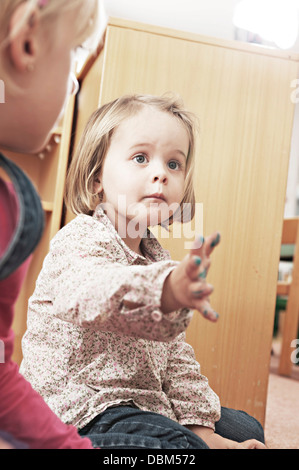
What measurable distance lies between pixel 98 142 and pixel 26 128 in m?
0.31

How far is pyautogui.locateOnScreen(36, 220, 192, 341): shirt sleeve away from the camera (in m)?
0.43

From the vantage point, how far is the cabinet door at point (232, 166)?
1.04 m

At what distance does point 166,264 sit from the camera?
438 mm

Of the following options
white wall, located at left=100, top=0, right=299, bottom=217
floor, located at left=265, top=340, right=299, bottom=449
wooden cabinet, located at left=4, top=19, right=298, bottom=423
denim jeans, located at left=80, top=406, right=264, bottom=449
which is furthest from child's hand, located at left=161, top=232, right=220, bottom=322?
white wall, located at left=100, top=0, right=299, bottom=217

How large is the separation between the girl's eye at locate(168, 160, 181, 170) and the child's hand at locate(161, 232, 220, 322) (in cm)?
34

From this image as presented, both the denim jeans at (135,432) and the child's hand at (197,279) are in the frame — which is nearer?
the child's hand at (197,279)

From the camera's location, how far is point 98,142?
29.3 inches

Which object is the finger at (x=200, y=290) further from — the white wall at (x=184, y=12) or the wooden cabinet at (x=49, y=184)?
the white wall at (x=184, y=12)

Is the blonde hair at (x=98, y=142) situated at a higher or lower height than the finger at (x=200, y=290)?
higher

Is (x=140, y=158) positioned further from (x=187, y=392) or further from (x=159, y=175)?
(x=187, y=392)

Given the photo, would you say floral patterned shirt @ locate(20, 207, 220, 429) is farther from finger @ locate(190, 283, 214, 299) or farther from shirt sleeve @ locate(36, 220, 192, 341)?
finger @ locate(190, 283, 214, 299)

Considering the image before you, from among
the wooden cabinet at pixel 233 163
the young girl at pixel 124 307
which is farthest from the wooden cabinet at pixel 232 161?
the young girl at pixel 124 307

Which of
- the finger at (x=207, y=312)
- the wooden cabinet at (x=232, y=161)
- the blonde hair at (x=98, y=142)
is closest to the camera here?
the finger at (x=207, y=312)

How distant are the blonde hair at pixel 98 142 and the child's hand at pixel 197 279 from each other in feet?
1.25
